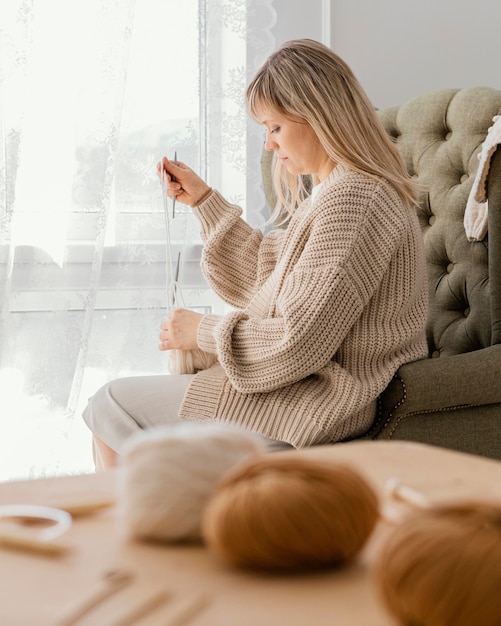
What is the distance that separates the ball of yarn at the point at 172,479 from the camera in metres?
0.56

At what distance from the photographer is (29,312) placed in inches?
85.3

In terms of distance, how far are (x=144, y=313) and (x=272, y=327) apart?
2.75 feet

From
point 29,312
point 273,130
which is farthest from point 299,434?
point 29,312

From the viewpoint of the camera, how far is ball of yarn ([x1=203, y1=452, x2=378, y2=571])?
501mm

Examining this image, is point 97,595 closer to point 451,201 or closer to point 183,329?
point 183,329

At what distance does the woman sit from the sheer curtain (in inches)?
18.5

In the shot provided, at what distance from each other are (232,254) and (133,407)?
452mm

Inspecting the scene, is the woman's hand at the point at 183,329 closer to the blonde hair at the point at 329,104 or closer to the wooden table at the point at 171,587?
the blonde hair at the point at 329,104

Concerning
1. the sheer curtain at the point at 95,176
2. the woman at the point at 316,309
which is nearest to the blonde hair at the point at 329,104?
the woman at the point at 316,309

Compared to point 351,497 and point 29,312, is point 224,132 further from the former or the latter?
point 351,497

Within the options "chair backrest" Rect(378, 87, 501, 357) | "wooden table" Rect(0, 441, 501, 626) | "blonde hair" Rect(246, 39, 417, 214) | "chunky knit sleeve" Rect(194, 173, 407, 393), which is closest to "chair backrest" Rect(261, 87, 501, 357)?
"chair backrest" Rect(378, 87, 501, 357)

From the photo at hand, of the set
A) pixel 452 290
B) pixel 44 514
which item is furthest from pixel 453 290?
pixel 44 514

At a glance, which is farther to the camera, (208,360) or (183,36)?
(183,36)

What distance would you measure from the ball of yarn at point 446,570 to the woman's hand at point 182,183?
158 cm
